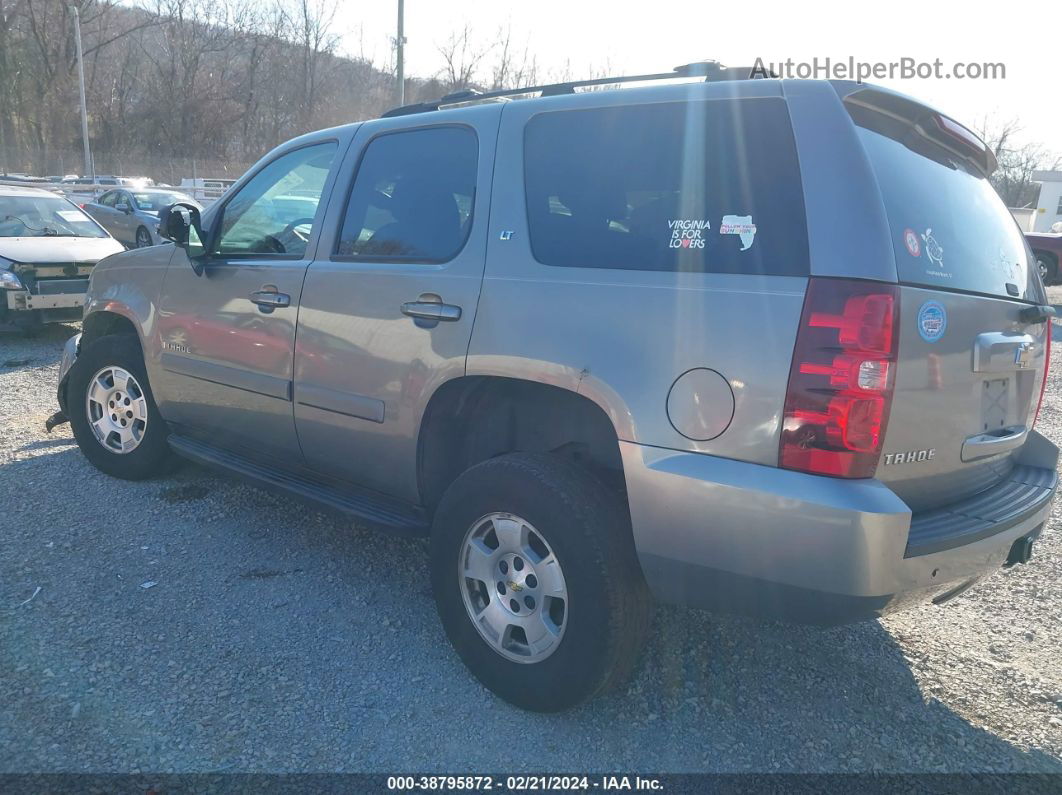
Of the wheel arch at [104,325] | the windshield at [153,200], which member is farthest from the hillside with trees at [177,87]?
the wheel arch at [104,325]

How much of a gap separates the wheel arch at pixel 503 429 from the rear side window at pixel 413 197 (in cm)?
55

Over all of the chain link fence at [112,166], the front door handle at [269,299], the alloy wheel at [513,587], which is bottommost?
the alloy wheel at [513,587]

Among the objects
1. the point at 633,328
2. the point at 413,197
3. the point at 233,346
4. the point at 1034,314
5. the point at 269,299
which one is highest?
the point at 413,197

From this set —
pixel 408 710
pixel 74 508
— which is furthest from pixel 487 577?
pixel 74 508

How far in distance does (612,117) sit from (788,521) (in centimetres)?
150

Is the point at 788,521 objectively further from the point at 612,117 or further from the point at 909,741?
the point at 612,117

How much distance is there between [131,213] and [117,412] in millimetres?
16420

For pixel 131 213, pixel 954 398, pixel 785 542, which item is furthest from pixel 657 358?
pixel 131 213

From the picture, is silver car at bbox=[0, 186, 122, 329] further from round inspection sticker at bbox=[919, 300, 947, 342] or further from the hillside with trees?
the hillside with trees

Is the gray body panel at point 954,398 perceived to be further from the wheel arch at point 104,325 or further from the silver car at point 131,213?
the silver car at point 131,213

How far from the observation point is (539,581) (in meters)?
2.71

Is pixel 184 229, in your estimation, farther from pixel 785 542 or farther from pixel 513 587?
pixel 785 542

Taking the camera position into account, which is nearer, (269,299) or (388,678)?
(388,678)

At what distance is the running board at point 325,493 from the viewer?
129 inches
